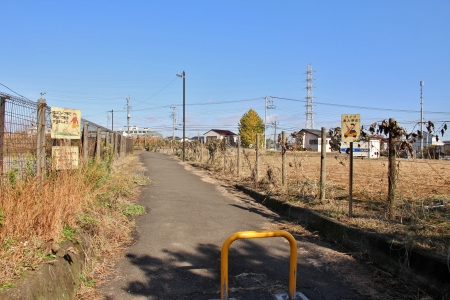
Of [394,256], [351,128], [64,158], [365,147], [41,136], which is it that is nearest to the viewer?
[394,256]


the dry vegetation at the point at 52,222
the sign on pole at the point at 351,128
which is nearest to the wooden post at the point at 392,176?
the sign on pole at the point at 351,128

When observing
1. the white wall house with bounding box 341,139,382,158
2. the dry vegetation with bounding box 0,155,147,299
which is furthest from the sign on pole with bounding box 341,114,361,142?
the dry vegetation with bounding box 0,155,147,299

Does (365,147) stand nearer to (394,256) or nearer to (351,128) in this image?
(351,128)

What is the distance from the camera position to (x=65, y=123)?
20.7ft

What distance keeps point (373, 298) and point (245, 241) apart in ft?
7.91

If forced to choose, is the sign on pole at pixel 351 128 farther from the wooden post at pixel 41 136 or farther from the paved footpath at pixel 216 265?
the wooden post at pixel 41 136

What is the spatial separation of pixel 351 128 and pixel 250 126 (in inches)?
2710

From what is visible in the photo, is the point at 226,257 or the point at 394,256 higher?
the point at 226,257

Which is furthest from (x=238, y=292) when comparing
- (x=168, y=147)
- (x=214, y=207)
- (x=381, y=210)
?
(x=168, y=147)

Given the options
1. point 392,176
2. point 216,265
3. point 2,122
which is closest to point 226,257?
point 216,265

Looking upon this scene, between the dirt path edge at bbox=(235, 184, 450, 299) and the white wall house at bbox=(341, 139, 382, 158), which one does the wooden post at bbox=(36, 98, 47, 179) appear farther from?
the white wall house at bbox=(341, 139, 382, 158)

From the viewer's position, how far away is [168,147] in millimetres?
54000

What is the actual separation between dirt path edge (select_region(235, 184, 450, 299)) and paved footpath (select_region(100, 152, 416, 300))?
0.85 ft

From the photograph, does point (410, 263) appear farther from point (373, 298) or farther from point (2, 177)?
point (2, 177)
